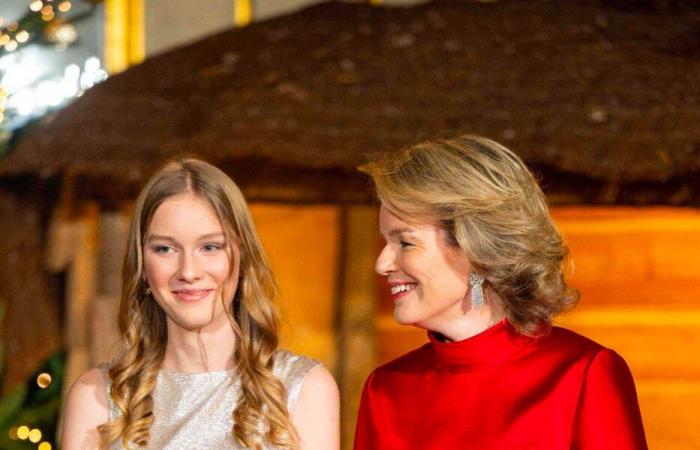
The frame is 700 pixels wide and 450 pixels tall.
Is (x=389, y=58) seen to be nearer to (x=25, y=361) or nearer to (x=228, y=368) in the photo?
(x=25, y=361)

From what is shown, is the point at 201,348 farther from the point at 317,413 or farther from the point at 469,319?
the point at 469,319

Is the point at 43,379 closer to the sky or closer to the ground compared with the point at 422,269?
closer to the ground

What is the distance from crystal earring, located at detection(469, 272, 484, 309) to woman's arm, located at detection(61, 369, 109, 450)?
2.89 feet

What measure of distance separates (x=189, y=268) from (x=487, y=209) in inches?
25.8

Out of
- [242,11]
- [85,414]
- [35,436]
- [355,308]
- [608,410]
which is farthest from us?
[242,11]

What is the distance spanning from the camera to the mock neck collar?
10.1 feet

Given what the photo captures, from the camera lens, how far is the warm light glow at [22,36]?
6336 mm

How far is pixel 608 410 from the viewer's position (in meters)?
2.92

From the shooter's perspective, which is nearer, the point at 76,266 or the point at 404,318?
the point at 404,318

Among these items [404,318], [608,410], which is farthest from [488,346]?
[608,410]

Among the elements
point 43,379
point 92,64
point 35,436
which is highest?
point 92,64

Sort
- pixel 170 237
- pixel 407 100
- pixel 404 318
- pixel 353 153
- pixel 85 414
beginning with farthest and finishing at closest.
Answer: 1. pixel 407 100
2. pixel 353 153
3. pixel 85 414
4. pixel 170 237
5. pixel 404 318

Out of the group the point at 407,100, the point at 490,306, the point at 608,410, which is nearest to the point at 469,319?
the point at 490,306

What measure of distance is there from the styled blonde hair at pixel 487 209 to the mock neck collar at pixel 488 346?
0.19 ft
